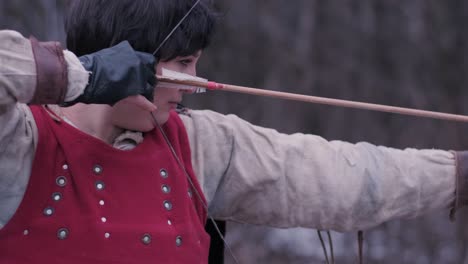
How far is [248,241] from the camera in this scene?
4418 millimetres

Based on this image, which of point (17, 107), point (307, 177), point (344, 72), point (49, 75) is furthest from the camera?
point (344, 72)

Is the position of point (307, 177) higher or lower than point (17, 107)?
lower

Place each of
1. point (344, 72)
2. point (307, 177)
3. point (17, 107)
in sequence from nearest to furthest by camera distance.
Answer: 1. point (17, 107)
2. point (307, 177)
3. point (344, 72)

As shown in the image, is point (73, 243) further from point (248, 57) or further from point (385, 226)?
point (385, 226)

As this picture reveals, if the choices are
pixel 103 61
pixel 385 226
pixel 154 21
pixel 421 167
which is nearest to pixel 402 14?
pixel 385 226

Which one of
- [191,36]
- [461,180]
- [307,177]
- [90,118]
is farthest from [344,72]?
[90,118]

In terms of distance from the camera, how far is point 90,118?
203 centimetres

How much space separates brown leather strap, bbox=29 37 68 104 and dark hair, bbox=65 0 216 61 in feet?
0.96

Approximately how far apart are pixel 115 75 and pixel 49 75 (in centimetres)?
11

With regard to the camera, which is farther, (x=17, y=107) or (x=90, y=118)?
(x=90, y=118)

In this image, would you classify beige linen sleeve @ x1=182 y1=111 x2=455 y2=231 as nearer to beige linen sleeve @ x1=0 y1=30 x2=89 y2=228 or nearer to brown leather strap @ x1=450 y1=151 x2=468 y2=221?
brown leather strap @ x1=450 y1=151 x2=468 y2=221

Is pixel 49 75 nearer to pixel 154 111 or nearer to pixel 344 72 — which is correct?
pixel 154 111

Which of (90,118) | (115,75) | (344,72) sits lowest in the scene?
(344,72)

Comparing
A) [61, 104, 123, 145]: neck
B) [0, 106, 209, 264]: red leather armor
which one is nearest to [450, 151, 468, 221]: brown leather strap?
[0, 106, 209, 264]: red leather armor
